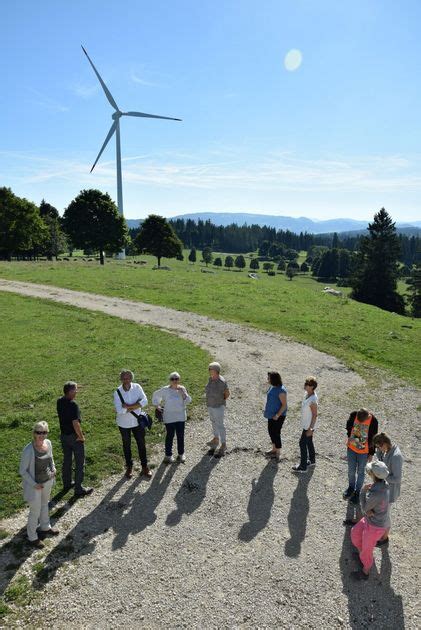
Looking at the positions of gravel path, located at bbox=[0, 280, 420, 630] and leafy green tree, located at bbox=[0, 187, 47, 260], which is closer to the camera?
gravel path, located at bbox=[0, 280, 420, 630]

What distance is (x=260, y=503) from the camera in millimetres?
9594

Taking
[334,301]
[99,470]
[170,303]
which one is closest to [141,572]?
[99,470]

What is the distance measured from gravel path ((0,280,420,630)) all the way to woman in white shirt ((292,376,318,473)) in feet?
1.21

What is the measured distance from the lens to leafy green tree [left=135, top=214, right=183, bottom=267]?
68.5 m

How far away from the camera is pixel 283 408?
36.4ft

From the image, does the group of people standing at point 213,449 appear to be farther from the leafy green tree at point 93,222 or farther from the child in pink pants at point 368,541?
the leafy green tree at point 93,222

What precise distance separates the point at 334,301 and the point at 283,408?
85.7ft

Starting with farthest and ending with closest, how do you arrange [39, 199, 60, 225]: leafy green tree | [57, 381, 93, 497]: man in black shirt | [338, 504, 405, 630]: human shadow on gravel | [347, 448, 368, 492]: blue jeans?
[39, 199, 60, 225]: leafy green tree → [347, 448, 368, 492]: blue jeans → [57, 381, 93, 497]: man in black shirt → [338, 504, 405, 630]: human shadow on gravel

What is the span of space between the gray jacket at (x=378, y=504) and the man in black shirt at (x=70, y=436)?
21.2ft

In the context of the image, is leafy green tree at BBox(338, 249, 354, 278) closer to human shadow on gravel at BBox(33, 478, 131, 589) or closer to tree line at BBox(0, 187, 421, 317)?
tree line at BBox(0, 187, 421, 317)

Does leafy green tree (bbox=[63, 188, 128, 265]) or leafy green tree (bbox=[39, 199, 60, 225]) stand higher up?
leafy green tree (bbox=[39, 199, 60, 225])

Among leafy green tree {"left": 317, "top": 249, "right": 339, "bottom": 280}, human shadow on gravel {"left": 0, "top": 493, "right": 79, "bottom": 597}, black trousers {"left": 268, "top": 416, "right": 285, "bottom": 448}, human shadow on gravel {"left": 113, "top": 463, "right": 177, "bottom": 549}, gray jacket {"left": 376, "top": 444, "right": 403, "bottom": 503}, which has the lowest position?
human shadow on gravel {"left": 0, "top": 493, "right": 79, "bottom": 597}

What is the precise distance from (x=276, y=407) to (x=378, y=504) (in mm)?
4055

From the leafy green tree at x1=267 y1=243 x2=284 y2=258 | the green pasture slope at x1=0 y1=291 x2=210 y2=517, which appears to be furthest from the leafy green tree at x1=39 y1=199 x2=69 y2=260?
the leafy green tree at x1=267 y1=243 x2=284 y2=258
